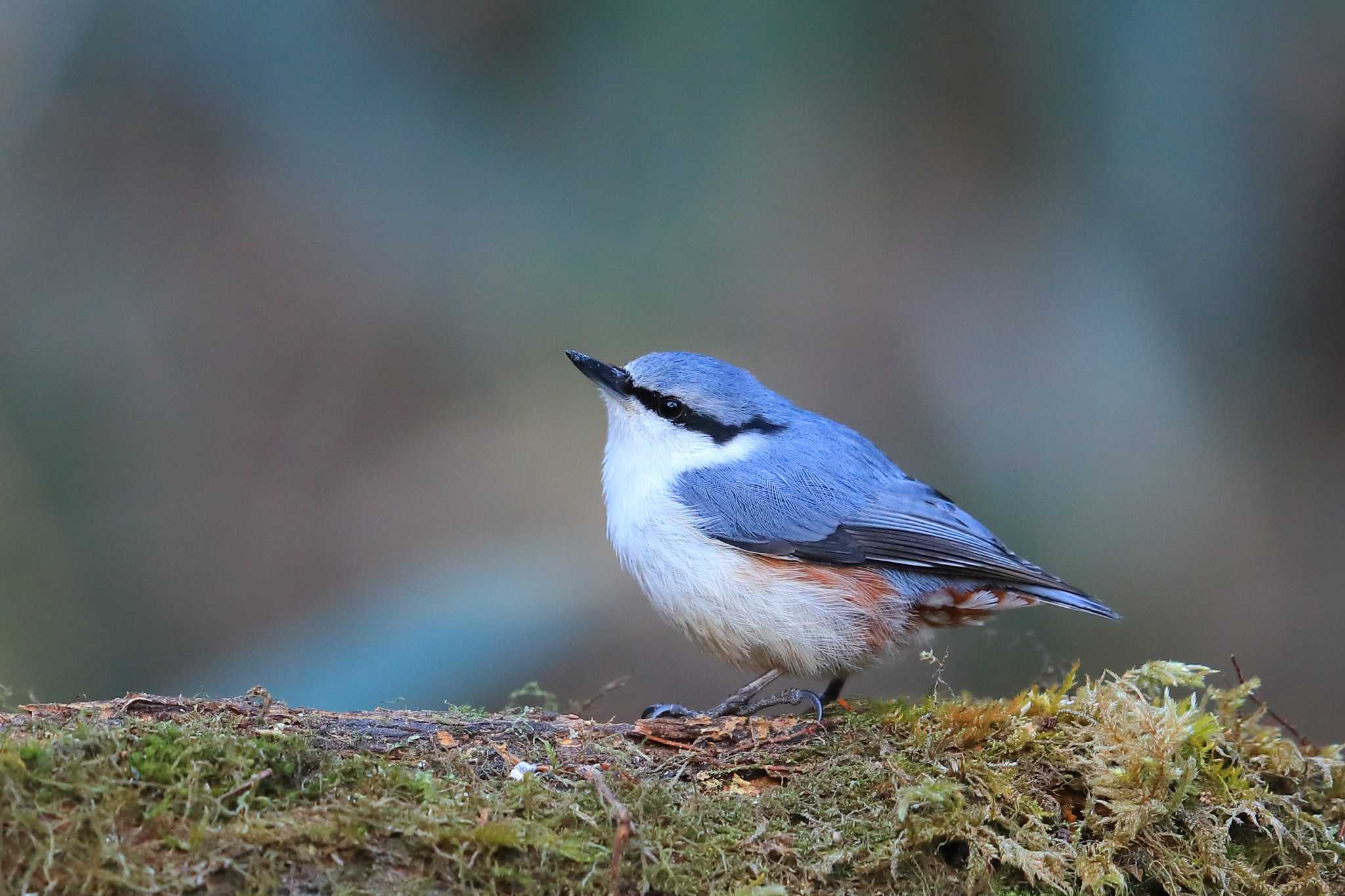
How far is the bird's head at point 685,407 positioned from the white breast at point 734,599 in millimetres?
243

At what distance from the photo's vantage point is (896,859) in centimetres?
209

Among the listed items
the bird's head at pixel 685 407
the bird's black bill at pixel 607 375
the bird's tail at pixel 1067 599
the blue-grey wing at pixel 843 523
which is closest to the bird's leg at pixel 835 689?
the blue-grey wing at pixel 843 523

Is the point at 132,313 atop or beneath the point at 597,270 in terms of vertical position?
beneath

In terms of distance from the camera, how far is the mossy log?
1.79m

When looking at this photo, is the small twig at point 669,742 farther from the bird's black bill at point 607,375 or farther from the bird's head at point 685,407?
the bird's black bill at point 607,375

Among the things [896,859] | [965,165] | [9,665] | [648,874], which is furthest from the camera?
[965,165]

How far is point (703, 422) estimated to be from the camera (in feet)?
12.3

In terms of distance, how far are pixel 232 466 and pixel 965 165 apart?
495 cm

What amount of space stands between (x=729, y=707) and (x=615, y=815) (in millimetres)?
1222

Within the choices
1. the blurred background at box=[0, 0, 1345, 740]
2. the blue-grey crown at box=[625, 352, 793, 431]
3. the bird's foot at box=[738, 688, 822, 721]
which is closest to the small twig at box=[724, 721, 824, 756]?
the bird's foot at box=[738, 688, 822, 721]

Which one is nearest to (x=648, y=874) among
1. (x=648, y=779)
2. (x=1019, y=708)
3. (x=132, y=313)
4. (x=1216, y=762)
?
(x=648, y=779)

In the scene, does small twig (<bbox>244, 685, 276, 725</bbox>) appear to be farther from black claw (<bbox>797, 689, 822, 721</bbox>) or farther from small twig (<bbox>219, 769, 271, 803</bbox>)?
black claw (<bbox>797, 689, 822, 721</bbox>)

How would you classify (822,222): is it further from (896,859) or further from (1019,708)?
(896,859)

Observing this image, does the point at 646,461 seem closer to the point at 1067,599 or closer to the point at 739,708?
the point at 739,708
